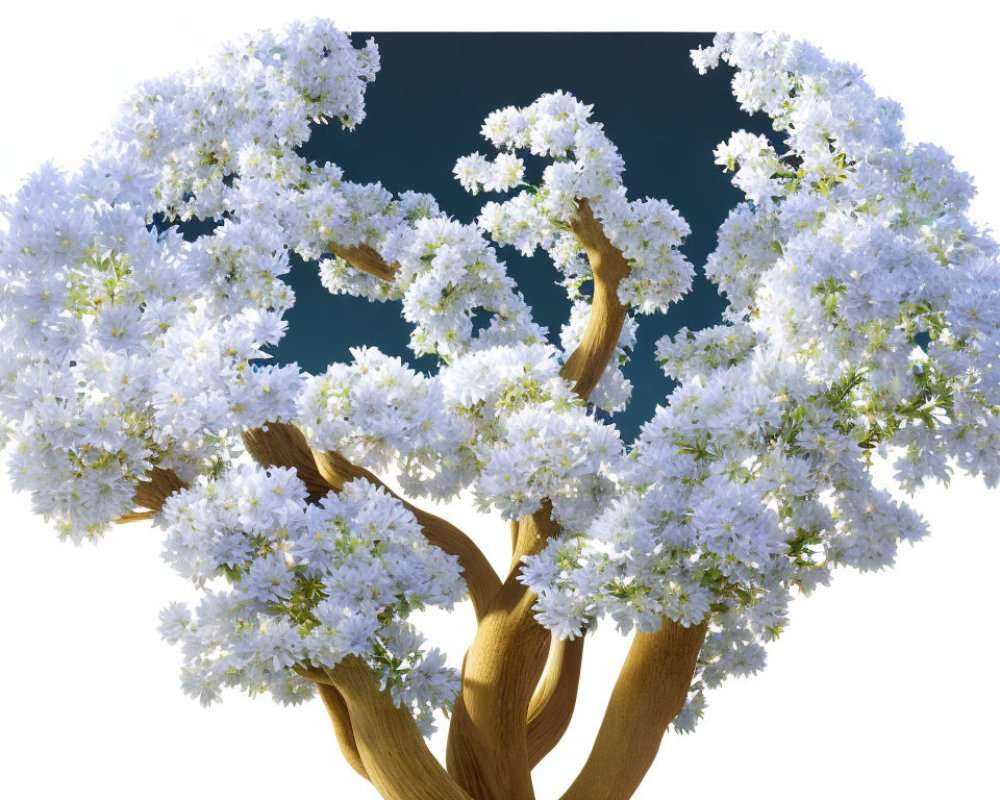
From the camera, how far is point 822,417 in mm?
3102

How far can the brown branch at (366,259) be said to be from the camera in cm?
477

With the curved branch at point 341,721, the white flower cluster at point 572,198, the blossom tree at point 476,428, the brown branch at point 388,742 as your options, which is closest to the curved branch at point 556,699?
the blossom tree at point 476,428

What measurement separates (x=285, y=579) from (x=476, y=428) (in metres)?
0.90

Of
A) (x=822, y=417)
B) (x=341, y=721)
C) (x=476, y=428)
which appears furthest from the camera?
(x=341, y=721)

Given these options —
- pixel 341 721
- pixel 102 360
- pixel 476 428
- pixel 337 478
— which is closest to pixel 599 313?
pixel 476 428

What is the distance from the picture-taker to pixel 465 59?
19.2 ft

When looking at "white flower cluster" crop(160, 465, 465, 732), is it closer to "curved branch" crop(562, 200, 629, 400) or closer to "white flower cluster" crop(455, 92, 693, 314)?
"curved branch" crop(562, 200, 629, 400)

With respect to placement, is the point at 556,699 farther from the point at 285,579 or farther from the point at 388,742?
the point at 285,579

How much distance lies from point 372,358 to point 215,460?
60 cm

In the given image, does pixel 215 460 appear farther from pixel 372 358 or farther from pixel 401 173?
pixel 401 173

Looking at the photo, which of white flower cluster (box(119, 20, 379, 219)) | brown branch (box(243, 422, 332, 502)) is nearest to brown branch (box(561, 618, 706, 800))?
brown branch (box(243, 422, 332, 502))

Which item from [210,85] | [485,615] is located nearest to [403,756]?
[485,615]

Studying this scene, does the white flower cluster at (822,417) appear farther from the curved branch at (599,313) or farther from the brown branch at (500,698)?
the curved branch at (599,313)

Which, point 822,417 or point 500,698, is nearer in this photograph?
point 822,417
